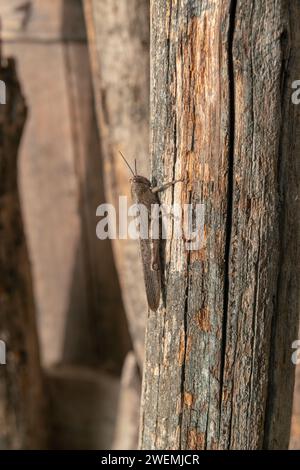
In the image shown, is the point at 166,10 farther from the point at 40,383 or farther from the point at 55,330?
the point at 55,330

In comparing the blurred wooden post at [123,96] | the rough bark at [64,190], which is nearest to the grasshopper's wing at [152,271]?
the blurred wooden post at [123,96]

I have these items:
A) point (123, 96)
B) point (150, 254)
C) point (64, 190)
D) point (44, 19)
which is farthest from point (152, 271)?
point (44, 19)

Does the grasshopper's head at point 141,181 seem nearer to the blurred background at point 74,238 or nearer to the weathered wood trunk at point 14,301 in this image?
the blurred background at point 74,238

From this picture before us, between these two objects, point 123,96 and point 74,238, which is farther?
point 74,238

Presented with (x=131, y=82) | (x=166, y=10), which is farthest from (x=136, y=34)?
→ (x=166, y=10)

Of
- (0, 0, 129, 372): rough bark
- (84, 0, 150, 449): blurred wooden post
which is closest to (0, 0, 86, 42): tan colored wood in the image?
(0, 0, 129, 372): rough bark

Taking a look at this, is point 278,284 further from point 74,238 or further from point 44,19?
point 44,19
